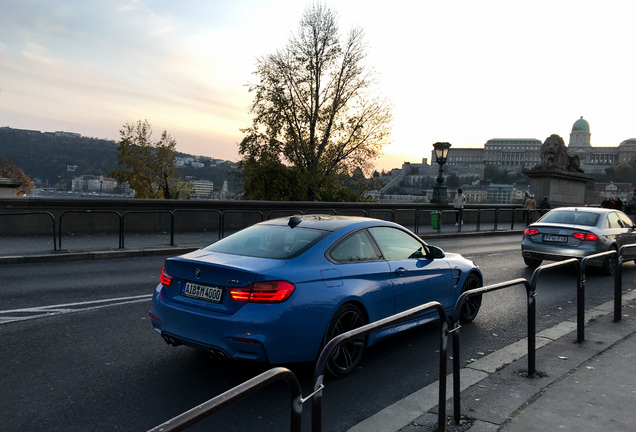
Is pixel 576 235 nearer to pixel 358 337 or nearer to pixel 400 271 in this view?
pixel 400 271

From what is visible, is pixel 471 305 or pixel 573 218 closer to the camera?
pixel 471 305

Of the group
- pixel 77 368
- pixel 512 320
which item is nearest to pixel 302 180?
pixel 512 320

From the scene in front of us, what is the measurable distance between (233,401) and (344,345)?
306 centimetres

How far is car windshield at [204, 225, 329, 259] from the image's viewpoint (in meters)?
5.25

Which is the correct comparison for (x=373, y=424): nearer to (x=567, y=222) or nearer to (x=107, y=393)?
(x=107, y=393)

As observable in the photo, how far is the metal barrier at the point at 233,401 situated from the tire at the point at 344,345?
2.31m

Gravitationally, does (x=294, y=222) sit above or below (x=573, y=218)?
above

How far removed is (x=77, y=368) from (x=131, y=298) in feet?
10.6

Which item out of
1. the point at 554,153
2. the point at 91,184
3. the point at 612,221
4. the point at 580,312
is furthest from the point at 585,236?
the point at 91,184

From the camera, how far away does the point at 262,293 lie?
4.61 m

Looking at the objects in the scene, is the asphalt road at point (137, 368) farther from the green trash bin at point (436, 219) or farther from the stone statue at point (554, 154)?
the stone statue at point (554, 154)

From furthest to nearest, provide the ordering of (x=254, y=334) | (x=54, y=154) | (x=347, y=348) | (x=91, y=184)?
1. (x=54, y=154)
2. (x=91, y=184)
3. (x=347, y=348)
4. (x=254, y=334)

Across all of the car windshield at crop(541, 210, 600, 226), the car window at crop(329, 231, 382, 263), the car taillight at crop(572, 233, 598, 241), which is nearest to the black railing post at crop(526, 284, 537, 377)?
the car window at crop(329, 231, 382, 263)

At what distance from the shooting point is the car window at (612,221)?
41.6ft
